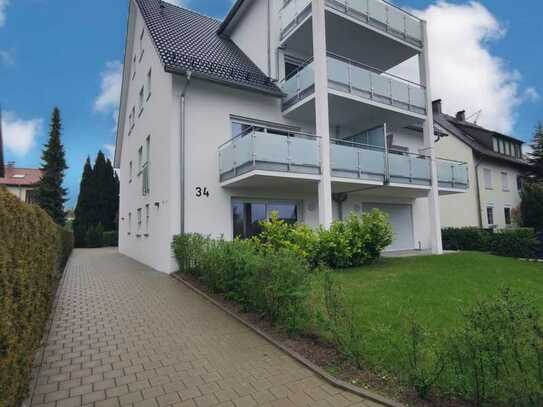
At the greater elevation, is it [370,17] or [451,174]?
[370,17]

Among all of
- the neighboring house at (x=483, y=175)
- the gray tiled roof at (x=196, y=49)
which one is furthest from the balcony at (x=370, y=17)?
the neighboring house at (x=483, y=175)

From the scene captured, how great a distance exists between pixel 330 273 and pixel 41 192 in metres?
36.0

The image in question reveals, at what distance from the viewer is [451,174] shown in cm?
1545

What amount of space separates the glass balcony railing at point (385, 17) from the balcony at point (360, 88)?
1768mm

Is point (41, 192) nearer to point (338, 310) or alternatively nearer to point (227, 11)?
point (227, 11)

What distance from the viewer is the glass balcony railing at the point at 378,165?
38.4 ft

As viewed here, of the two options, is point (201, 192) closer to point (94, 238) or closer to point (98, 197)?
point (94, 238)

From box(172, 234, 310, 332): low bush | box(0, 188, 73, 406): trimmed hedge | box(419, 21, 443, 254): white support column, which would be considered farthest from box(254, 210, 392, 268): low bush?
box(0, 188, 73, 406): trimmed hedge

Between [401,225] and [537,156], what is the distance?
18.7 metres

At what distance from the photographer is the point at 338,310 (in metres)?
4.07

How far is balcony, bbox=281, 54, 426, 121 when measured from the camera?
477 inches

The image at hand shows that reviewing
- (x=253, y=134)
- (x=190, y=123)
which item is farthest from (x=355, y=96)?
(x=190, y=123)

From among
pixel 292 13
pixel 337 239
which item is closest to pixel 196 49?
pixel 292 13

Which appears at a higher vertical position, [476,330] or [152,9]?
[152,9]
